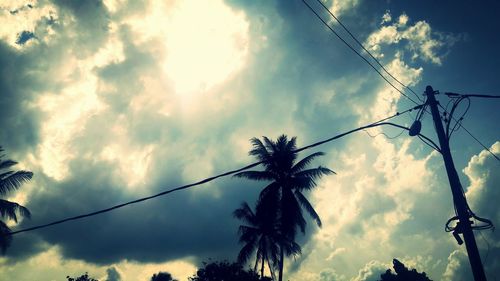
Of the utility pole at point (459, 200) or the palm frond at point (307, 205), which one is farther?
the palm frond at point (307, 205)

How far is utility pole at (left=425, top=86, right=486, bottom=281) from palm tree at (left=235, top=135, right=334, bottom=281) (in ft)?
48.1

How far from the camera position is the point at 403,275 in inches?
2160

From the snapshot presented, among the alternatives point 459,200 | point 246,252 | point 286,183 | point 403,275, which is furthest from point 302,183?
point 403,275

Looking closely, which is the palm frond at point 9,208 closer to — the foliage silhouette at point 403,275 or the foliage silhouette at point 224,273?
the foliage silhouette at point 224,273

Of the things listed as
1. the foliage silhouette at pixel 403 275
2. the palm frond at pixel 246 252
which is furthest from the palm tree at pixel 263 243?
the foliage silhouette at pixel 403 275

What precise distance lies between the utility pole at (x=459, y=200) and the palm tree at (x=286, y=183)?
14.7 metres

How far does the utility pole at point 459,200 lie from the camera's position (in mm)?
6221

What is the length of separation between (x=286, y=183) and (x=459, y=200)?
56.9 ft

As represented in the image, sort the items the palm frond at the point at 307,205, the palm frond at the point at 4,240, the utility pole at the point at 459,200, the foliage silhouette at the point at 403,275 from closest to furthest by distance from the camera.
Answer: the utility pole at the point at 459,200
the palm frond at the point at 4,240
the palm frond at the point at 307,205
the foliage silhouette at the point at 403,275

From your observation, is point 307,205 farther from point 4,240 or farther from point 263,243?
point 4,240

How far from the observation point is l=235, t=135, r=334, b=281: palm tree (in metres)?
22.8

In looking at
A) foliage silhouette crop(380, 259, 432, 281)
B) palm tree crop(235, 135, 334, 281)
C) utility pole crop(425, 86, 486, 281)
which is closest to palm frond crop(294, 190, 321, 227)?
palm tree crop(235, 135, 334, 281)

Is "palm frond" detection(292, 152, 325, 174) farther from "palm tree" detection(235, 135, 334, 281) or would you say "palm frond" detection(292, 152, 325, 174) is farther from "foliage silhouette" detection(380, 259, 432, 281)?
"foliage silhouette" detection(380, 259, 432, 281)

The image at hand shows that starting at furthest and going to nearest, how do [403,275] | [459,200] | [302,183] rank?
[403,275] → [302,183] → [459,200]
